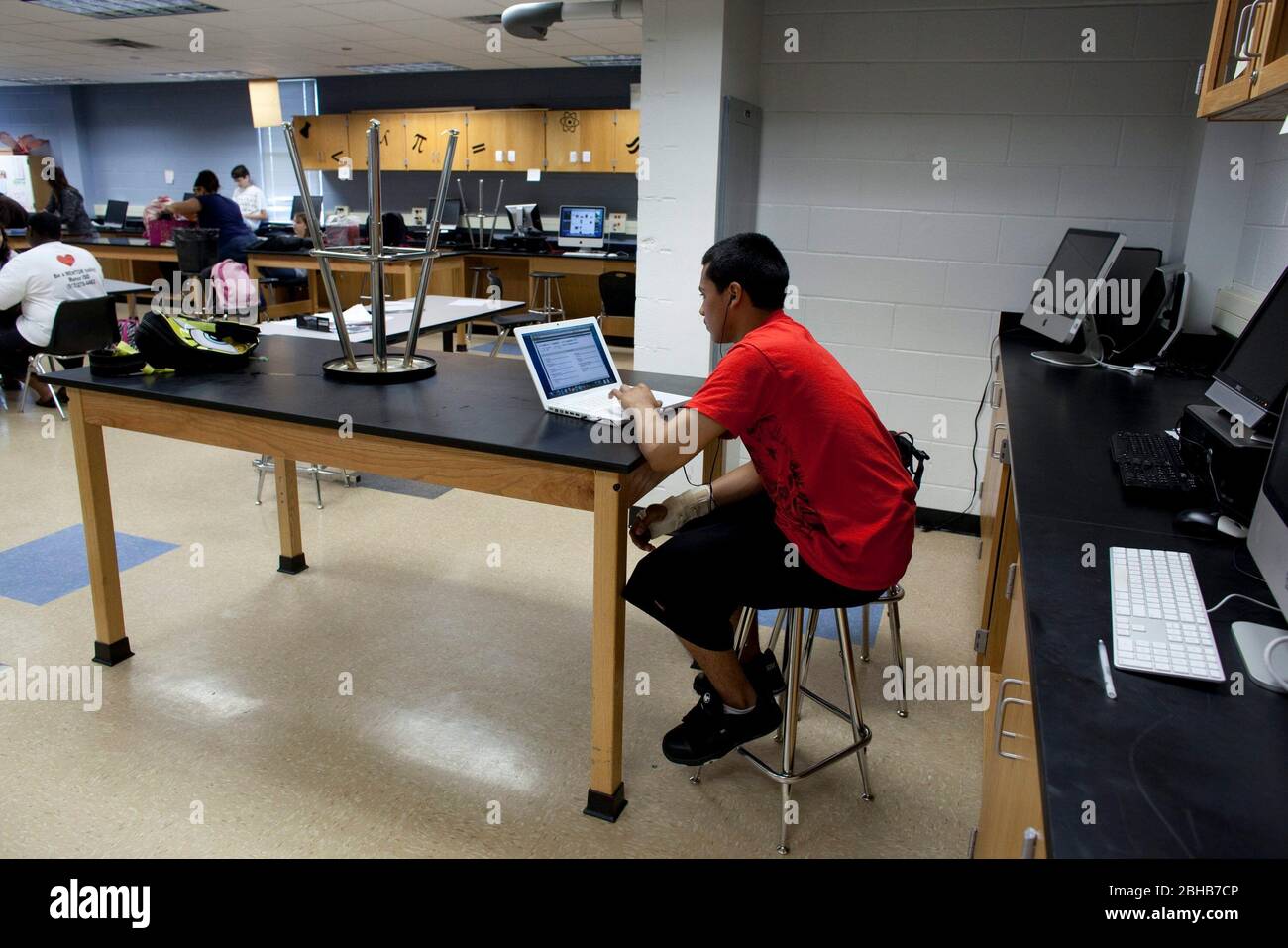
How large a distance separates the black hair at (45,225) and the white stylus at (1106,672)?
5.64 meters

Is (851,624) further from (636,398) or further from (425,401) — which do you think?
(425,401)

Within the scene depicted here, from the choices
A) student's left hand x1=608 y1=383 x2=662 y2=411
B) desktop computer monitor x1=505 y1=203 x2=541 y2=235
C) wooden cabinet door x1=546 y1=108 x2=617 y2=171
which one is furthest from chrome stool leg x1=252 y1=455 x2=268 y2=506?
wooden cabinet door x1=546 y1=108 x2=617 y2=171

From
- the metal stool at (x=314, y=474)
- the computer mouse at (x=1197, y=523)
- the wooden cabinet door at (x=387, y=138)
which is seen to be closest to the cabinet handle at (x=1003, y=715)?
the computer mouse at (x=1197, y=523)

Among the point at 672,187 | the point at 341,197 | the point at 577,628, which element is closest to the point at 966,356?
the point at 672,187

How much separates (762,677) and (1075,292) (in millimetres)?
1839

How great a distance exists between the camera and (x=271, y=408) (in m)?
2.14

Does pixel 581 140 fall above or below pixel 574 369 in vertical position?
above

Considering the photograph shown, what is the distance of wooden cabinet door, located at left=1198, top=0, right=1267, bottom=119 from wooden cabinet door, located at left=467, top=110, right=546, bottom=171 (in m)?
7.94

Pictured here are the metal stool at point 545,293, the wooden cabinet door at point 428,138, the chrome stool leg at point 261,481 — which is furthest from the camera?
the wooden cabinet door at point 428,138

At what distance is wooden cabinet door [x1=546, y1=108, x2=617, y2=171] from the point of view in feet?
29.6

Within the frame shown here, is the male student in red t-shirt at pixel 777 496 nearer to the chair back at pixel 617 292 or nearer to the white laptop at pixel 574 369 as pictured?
the white laptop at pixel 574 369

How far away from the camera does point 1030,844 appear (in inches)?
40.5

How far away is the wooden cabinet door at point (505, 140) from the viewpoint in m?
9.28

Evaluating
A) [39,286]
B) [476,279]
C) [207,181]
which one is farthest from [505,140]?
[39,286]
